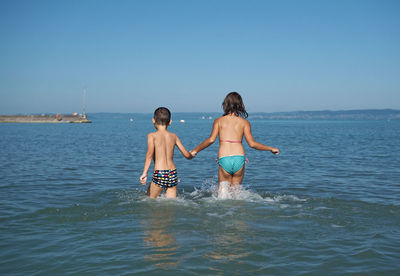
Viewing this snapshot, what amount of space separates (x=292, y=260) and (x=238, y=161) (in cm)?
300

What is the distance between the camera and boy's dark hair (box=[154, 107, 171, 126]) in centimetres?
720

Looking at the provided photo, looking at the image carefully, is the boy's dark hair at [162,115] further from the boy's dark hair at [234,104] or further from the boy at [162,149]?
the boy's dark hair at [234,104]

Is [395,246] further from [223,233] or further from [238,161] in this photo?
[238,161]

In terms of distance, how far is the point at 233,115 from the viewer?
7645 millimetres

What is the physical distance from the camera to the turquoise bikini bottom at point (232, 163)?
7512 millimetres

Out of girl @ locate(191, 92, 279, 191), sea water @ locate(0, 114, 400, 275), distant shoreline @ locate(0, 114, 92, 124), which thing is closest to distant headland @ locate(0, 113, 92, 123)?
distant shoreline @ locate(0, 114, 92, 124)

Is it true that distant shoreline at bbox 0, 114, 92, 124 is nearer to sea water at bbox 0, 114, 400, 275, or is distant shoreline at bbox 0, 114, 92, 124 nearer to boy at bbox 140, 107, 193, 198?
sea water at bbox 0, 114, 400, 275

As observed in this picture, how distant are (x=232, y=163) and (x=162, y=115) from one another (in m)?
1.74

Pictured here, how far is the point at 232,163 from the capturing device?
296 inches

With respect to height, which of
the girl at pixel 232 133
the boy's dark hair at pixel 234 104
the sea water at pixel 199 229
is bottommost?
the sea water at pixel 199 229

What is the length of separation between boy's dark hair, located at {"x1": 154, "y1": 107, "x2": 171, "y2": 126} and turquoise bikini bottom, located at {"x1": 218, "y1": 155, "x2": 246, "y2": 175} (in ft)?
4.66

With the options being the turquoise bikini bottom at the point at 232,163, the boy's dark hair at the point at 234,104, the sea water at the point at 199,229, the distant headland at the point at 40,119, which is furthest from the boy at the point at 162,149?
the distant headland at the point at 40,119

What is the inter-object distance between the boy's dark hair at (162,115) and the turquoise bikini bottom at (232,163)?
1.42m

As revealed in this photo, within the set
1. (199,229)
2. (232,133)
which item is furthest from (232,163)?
(199,229)
